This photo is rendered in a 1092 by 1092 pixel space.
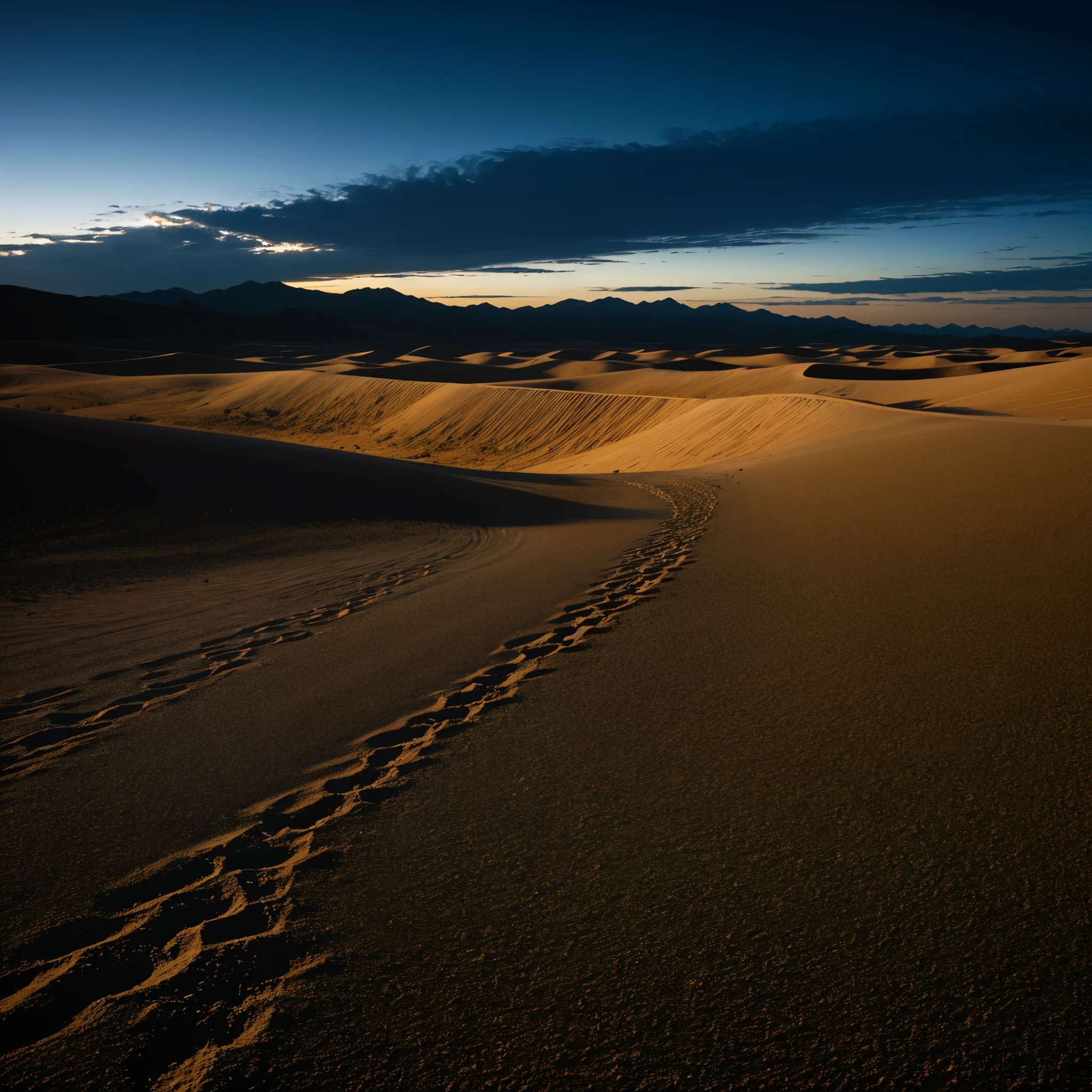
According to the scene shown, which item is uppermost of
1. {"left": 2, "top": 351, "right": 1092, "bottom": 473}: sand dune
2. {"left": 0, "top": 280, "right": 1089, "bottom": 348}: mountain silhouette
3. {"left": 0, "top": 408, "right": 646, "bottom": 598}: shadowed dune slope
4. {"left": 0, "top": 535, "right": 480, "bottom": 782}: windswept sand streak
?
{"left": 0, "top": 280, "right": 1089, "bottom": 348}: mountain silhouette

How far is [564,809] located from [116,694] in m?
2.83

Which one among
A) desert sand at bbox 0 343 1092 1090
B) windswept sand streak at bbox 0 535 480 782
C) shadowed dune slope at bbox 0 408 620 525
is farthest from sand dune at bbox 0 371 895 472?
windswept sand streak at bbox 0 535 480 782

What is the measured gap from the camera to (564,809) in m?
2.73

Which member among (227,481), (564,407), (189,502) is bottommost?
(189,502)

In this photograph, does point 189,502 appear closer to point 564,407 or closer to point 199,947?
point 199,947

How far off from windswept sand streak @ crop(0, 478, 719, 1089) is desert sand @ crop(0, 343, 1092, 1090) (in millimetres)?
11

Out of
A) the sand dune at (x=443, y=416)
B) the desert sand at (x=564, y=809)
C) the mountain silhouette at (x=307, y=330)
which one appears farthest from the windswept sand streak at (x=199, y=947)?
the mountain silhouette at (x=307, y=330)

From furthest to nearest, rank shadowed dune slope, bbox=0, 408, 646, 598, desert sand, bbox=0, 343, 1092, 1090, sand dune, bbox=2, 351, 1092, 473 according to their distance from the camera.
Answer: sand dune, bbox=2, 351, 1092, 473 → shadowed dune slope, bbox=0, 408, 646, 598 → desert sand, bbox=0, 343, 1092, 1090

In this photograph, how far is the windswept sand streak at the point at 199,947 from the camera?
1.84 m

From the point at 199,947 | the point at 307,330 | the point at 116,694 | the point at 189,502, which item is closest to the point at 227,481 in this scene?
the point at 189,502

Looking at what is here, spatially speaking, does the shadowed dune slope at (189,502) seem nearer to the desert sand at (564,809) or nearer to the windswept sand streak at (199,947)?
the desert sand at (564,809)

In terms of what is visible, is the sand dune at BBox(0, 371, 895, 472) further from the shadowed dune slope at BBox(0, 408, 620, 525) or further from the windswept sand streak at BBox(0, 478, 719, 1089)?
the windswept sand streak at BBox(0, 478, 719, 1089)

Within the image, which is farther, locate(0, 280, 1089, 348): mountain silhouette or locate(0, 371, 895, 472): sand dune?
locate(0, 280, 1089, 348): mountain silhouette

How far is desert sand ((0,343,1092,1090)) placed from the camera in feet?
5.87
